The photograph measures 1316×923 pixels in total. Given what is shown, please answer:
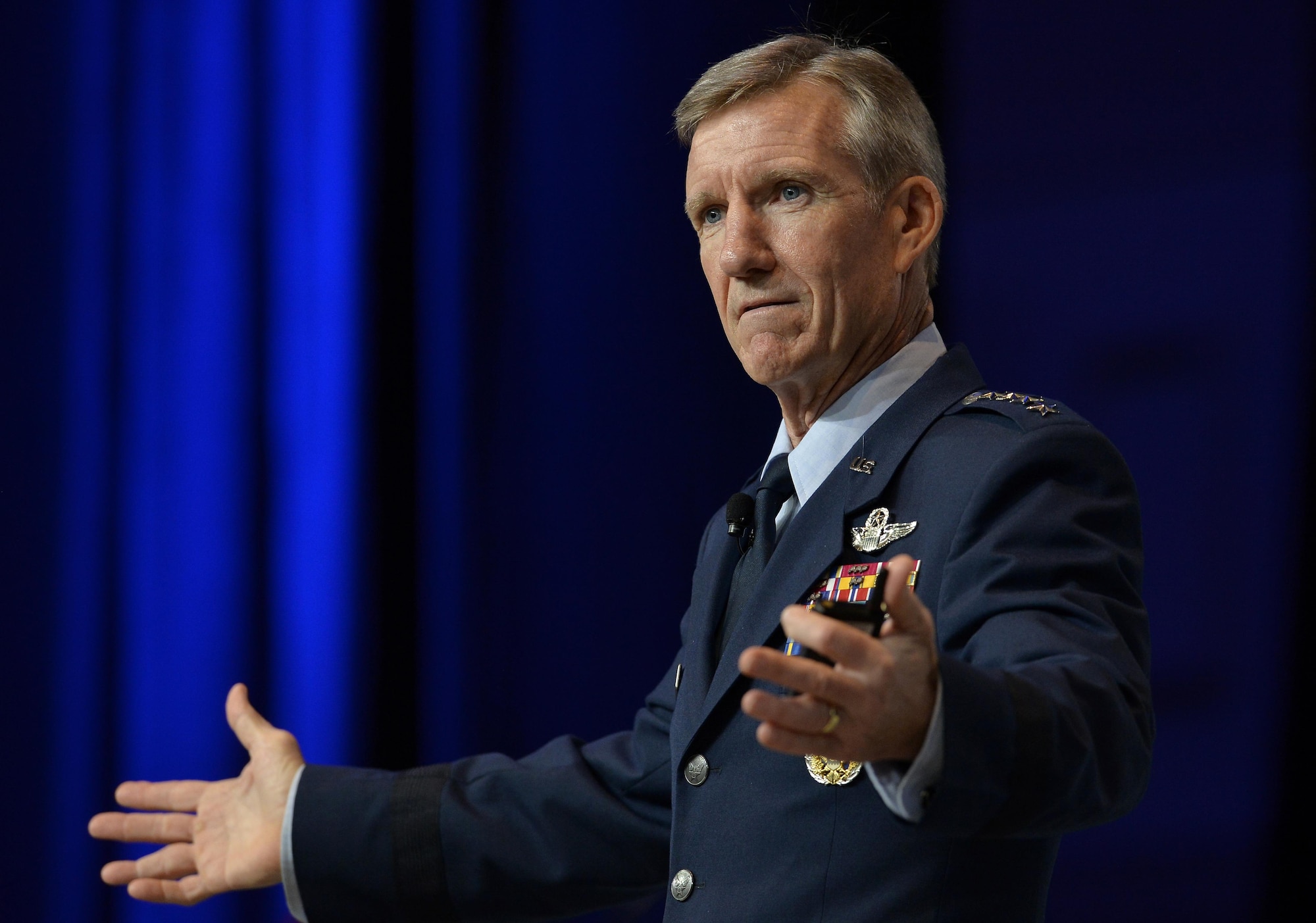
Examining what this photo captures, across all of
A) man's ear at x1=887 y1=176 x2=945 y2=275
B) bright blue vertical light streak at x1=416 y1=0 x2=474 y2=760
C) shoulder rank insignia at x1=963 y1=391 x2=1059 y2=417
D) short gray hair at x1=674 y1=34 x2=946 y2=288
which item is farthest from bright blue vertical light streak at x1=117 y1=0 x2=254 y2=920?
shoulder rank insignia at x1=963 y1=391 x2=1059 y2=417

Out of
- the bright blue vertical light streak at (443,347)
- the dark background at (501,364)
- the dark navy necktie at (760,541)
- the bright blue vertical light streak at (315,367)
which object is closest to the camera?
the dark navy necktie at (760,541)

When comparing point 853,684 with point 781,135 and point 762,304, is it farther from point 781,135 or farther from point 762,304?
point 781,135

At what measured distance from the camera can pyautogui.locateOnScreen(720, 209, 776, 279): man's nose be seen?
61.3 inches

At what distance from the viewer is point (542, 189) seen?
100 inches

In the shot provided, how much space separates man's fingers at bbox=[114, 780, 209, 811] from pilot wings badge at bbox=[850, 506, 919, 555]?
826 mm

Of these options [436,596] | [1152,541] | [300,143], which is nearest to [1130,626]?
[1152,541]

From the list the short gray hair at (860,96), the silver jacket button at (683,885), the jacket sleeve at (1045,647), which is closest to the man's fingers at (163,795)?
the silver jacket button at (683,885)

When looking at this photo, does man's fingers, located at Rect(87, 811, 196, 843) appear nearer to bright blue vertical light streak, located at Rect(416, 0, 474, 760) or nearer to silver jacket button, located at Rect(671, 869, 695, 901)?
silver jacket button, located at Rect(671, 869, 695, 901)

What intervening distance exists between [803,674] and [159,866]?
99 centimetres

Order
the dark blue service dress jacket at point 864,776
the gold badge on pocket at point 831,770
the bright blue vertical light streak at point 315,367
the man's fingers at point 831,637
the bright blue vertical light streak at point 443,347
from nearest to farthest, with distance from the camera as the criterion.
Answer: the man's fingers at point 831,637
the dark blue service dress jacket at point 864,776
the gold badge on pocket at point 831,770
the bright blue vertical light streak at point 315,367
the bright blue vertical light streak at point 443,347

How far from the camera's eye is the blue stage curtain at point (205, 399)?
2119 mm

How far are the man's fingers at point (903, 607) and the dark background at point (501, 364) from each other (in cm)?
107

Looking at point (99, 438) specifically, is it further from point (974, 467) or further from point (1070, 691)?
point (1070, 691)

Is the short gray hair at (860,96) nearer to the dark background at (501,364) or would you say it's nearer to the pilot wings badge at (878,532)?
the pilot wings badge at (878,532)
